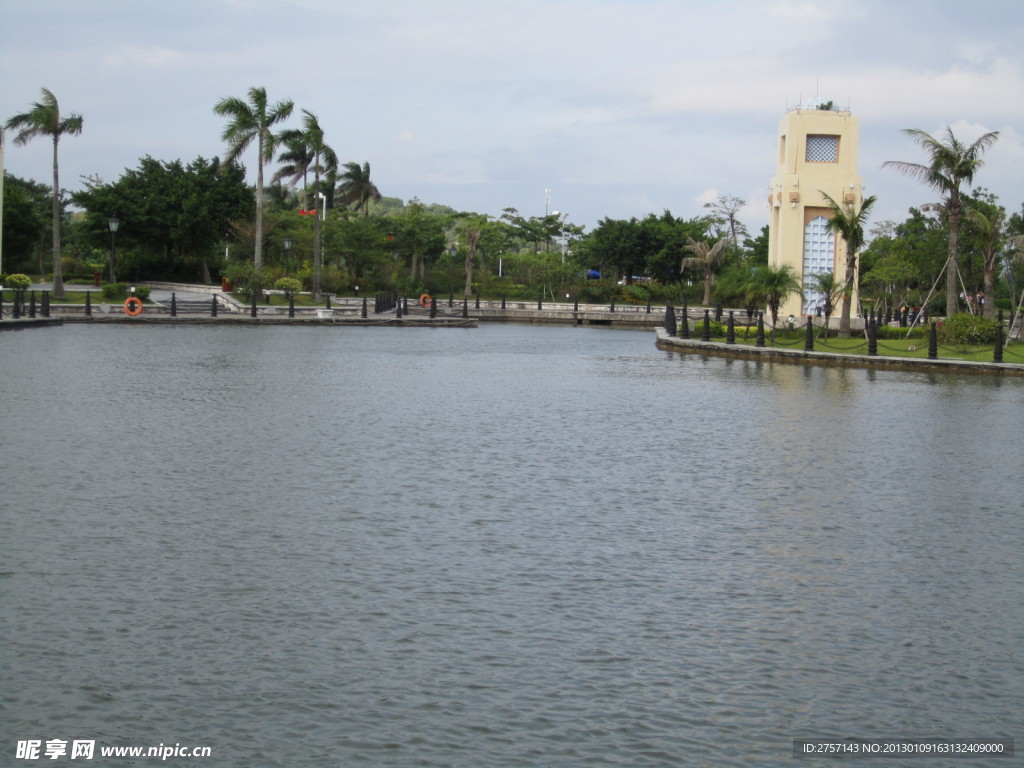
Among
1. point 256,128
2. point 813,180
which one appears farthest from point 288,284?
point 813,180

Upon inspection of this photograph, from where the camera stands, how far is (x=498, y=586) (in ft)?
24.0

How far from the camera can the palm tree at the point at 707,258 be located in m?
70.4

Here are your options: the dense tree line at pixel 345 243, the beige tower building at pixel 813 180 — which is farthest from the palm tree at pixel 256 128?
the beige tower building at pixel 813 180

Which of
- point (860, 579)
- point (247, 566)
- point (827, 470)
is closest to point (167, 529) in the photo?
point (247, 566)

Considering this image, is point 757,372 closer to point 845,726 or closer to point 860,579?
point 860,579

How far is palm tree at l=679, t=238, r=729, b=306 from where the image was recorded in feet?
231

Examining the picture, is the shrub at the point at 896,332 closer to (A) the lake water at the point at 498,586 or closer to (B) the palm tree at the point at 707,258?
(A) the lake water at the point at 498,586

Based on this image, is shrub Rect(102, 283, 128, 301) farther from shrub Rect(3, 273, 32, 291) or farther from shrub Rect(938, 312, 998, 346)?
shrub Rect(938, 312, 998, 346)

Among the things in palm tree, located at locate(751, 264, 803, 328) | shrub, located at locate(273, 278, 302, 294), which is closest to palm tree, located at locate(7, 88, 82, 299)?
shrub, located at locate(273, 278, 302, 294)

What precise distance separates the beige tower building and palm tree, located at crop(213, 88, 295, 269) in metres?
23.0

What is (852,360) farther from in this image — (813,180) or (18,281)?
(18,281)

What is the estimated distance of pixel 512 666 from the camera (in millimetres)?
5898

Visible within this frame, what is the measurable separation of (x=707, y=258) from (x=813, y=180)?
16.4 meters

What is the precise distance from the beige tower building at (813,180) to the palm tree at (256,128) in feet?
75.4
